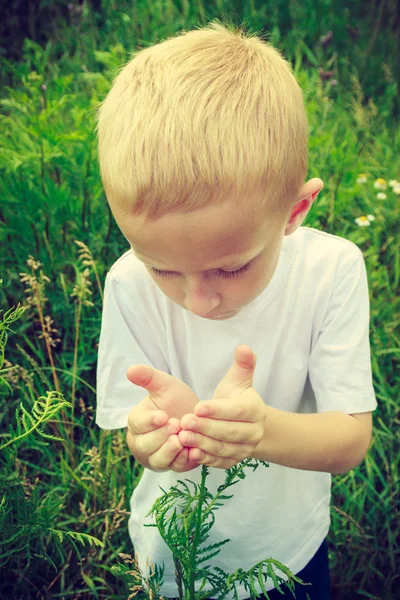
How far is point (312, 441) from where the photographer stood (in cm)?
145

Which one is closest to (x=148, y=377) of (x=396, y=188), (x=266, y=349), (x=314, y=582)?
(x=266, y=349)

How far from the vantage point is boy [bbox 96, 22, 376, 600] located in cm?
120

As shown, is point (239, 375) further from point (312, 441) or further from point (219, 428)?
point (312, 441)

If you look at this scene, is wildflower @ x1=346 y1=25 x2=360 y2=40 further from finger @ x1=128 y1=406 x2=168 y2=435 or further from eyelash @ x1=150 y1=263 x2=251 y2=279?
finger @ x1=128 y1=406 x2=168 y2=435

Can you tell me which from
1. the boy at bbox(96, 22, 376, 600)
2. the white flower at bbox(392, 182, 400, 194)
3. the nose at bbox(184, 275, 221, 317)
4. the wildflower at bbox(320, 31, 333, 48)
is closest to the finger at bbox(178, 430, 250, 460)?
the boy at bbox(96, 22, 376, 600)

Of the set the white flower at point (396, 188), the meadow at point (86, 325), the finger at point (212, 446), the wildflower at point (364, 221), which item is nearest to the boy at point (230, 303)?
the finger at point (212, 446)

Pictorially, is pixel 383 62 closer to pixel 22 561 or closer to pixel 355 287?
pixel 355 287

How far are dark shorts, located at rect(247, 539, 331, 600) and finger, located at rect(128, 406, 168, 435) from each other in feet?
2.52

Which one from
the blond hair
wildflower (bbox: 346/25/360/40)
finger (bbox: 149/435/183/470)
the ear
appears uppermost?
the blond hair

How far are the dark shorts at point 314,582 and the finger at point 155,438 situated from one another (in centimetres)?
75

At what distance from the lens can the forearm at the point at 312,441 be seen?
55.6 inches

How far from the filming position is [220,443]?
48.8 inches

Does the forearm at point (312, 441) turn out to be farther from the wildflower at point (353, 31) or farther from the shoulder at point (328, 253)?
the wildflower at point (353, 31)

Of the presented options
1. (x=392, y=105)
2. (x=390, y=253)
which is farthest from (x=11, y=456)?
(x=392, y=105)
